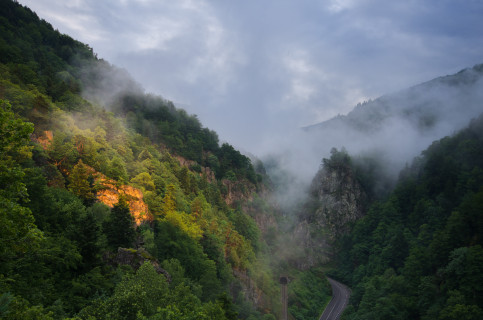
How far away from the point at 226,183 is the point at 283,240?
3008 centimetres

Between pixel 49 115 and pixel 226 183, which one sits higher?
pixel 49 115

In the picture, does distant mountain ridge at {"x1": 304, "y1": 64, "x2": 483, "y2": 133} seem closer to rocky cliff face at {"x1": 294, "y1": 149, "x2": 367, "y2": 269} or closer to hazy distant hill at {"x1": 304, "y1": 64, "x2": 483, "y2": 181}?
hazy distant hill at {"x1": 304, "y1": 64, "x2": 483, "y2": 181}

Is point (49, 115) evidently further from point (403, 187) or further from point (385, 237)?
point (403, 187)

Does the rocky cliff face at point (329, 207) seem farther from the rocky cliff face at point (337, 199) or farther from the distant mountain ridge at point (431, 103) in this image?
the distant mountain ridge at point (431, 103)

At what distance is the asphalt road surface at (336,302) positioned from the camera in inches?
3031

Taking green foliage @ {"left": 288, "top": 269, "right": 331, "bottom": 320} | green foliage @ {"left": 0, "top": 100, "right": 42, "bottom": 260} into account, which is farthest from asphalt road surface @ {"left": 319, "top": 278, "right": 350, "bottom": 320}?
green foliage @ {"left": 0, "top": 100, "right": 42, "bottom": 260}

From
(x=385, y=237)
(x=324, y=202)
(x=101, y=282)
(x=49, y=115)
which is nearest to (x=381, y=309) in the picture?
(x=385, y=237)

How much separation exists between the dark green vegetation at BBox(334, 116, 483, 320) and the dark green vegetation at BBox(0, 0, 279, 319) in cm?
2658

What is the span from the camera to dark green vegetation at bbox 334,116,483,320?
53812mm

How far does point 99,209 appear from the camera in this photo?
31.8m

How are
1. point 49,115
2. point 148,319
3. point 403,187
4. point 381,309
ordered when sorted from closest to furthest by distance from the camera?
point 148,319 < point 49,115 < point 381,309 < point 403,187

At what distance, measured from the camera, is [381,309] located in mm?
60312

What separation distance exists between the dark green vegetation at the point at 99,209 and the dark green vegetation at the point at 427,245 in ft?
87.2

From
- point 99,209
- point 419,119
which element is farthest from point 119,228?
point 419,119
